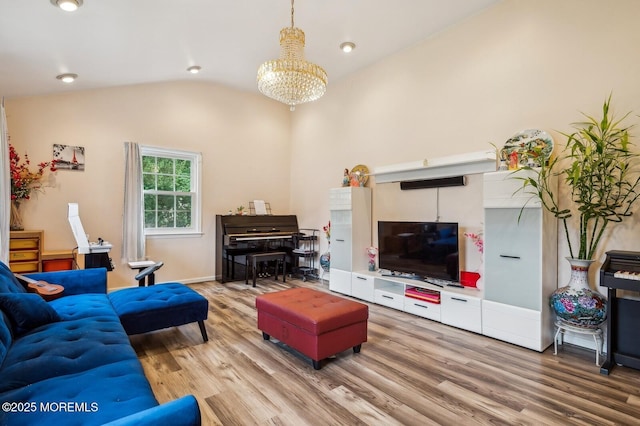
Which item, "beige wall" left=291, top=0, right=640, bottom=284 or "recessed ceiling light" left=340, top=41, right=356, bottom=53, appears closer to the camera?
"beige wall" left=291, top=0, right=640, bottom=284

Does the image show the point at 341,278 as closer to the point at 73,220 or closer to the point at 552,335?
the point at 552,335

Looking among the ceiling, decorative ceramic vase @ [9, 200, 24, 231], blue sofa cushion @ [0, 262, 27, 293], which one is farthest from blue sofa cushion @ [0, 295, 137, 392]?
decorative ceramic vase @ [9, 200, 24, 231]

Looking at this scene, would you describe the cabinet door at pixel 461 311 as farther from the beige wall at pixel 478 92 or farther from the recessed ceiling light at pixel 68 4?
the recessed ceiling light at pixel 68 4

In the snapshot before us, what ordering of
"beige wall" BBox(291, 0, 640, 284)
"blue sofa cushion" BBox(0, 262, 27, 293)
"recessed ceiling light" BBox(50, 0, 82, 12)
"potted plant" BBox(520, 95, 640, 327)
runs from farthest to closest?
1. "beige wall" BBox(291, 0, 640, 284)
2. "potted plant" BBox(520, 95, 640, 327)
3. "recessed ceiling light" BBox(50, 0, 82, 12)
4. "blue sofa cushion" BBox(0, 262, 27, 293)

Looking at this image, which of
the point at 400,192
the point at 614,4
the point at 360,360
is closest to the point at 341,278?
the point at 400,192

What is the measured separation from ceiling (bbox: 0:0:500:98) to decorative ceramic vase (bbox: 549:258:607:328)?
305 centimetres

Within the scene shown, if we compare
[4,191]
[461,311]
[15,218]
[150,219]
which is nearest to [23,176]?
[15,218]

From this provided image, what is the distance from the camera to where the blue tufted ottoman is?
8.96ft

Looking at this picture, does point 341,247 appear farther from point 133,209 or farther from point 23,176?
point 23,176

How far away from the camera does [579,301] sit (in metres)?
2.76

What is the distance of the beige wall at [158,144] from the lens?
4.37 meters

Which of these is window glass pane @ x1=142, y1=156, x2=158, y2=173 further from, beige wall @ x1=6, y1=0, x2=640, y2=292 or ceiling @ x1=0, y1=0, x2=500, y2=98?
ceiling @ x1=0, y1=0, x2=500, y2=98

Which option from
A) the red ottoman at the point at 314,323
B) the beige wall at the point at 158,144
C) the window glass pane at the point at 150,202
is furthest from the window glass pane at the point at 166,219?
the red ottoman at the point at 314,323

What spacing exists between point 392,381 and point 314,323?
721 millimetres
